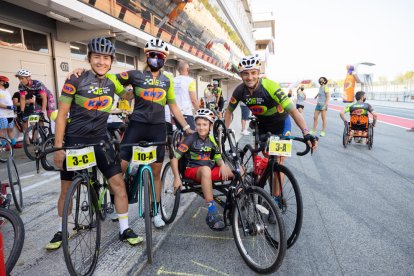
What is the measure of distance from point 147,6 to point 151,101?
36.2 ft

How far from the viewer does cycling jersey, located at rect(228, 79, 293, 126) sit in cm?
308

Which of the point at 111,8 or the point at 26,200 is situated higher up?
the point at 111,8

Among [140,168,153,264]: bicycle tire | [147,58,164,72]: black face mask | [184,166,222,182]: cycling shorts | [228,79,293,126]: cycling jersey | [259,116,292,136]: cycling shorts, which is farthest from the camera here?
[259,116,292,136]: cycling shorts

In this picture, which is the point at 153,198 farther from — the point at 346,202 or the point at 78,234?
the point at 346,202

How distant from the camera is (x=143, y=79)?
2969mm

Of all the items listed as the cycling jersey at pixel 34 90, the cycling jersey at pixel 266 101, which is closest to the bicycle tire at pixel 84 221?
the cycling jersey at pixel 266 101

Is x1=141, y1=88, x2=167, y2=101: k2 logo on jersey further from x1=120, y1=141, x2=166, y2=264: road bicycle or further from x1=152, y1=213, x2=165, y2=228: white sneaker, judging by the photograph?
x1=152, y1=213, x2=165, y2=228: white sneaker

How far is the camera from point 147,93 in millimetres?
2994

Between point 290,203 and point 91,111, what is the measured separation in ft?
8.04

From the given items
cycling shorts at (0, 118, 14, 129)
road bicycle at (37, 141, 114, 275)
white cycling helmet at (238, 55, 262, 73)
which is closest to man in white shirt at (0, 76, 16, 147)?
cycling shorts at (0, 118, 14, 129)

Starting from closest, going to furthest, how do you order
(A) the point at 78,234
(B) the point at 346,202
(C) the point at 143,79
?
(A) the point at 78,234, (C) the point at 143,79, (B) the point at 346,202

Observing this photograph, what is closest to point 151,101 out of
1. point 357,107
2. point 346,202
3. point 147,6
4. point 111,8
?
point 346,202

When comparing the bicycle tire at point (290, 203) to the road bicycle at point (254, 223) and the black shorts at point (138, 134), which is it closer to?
the road bicycle at point (254, 223)

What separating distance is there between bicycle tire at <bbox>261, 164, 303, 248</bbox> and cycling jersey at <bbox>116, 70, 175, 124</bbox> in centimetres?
144
